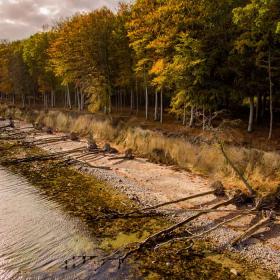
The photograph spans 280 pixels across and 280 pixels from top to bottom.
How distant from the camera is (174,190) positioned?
16016 millimetres

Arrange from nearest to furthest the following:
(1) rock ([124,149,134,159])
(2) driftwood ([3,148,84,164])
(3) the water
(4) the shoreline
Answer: (3) the water < (4) the shoreline < (1) rock ([124,149,134,159]) < (2) driftwood ([3,148,84,164])

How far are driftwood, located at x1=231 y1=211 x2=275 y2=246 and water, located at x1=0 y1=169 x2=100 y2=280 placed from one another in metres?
4.26

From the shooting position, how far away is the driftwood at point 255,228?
435 inches

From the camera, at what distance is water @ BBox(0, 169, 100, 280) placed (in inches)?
400

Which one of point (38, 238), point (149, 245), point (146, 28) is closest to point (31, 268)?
point (38, 238)

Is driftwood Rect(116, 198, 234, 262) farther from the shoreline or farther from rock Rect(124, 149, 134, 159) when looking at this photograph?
rock Rect(124, 149, 134, 159)

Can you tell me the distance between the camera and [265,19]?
74.9ft

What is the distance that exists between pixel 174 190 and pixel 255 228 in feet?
16.0

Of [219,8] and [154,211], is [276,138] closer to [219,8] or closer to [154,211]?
[219,8]

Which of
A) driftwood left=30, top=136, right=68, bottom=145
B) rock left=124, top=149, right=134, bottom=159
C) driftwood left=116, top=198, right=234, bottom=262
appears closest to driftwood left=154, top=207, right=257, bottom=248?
driftwood left=116, top=198, right=234, bottom=262

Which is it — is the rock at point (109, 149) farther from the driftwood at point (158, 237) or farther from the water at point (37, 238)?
the driftwood at point (158, 237)

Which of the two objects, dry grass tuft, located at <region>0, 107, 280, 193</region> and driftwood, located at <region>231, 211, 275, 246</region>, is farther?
dry grass tuft, located at <region>0, 107, 280, 193</region>

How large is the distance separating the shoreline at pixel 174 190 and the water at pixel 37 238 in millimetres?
3234

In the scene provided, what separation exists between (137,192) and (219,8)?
15.8 meters
